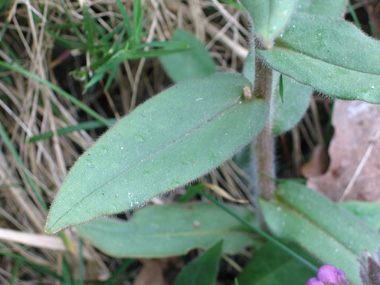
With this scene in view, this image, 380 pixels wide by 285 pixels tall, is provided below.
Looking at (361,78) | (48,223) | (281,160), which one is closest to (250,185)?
(281,160)

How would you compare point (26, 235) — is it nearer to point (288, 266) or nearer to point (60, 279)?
point (60, 279)

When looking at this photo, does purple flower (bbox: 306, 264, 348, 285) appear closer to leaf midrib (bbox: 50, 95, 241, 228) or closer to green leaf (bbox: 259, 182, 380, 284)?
green leaf (bbox: 259, 182, 380, 284)

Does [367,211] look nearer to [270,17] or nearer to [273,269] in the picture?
[273,269]

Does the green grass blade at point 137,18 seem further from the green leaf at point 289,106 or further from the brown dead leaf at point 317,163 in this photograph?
the brown dead leaf at point 317,163

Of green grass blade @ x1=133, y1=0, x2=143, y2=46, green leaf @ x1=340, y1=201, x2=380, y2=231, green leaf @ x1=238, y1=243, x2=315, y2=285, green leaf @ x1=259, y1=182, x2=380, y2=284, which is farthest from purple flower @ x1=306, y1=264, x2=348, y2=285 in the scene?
green grass blade @ x1=133, y1=0, x2=143, y2=46

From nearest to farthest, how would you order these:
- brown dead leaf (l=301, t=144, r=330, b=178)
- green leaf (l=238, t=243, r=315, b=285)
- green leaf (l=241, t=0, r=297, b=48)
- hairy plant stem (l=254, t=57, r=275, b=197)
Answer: green leaf (l=241, t=0, r=297, b=48) < hairy plant stem (l=254, t=57, r=275, b=197) < green leaf (l=238, t=243, r=315, b=285) < brown dead leaf (l=301, t=144, r=330, b=178)

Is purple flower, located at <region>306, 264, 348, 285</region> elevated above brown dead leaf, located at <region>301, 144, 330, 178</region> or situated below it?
above
